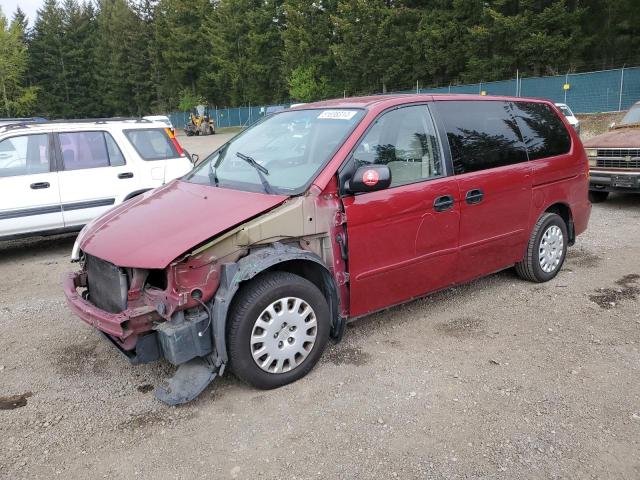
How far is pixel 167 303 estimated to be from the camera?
324 cm

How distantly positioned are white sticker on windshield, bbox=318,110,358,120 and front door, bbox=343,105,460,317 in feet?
0.70

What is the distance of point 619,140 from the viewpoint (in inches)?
354

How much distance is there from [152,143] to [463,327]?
17.8 ft

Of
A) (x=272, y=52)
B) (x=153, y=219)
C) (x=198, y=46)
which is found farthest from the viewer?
(x=198, y=46)

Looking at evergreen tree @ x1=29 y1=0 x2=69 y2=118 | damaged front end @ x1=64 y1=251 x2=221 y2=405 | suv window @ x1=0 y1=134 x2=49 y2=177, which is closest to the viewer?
damaged front end @ x1=64 y1=251 x2=221 y2=405

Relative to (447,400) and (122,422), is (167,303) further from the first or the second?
(447,400)

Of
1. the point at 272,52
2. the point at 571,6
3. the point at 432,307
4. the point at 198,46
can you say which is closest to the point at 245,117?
the point at 272,52

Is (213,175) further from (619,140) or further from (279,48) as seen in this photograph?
(279,48)

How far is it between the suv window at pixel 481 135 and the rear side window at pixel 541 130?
0.14m

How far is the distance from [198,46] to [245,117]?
1233cm

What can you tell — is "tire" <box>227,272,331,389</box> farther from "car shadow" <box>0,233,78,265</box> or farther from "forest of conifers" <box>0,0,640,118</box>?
"forest of conifers" <box>0,0,640,118</box>

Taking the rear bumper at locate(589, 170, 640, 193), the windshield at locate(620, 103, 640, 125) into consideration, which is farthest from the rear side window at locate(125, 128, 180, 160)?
the windshield at locate(620, 103, 640, 125)

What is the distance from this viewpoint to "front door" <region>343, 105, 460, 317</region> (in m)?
3.87

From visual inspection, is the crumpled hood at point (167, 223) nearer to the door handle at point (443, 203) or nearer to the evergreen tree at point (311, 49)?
the door handle at point (443, 203)
